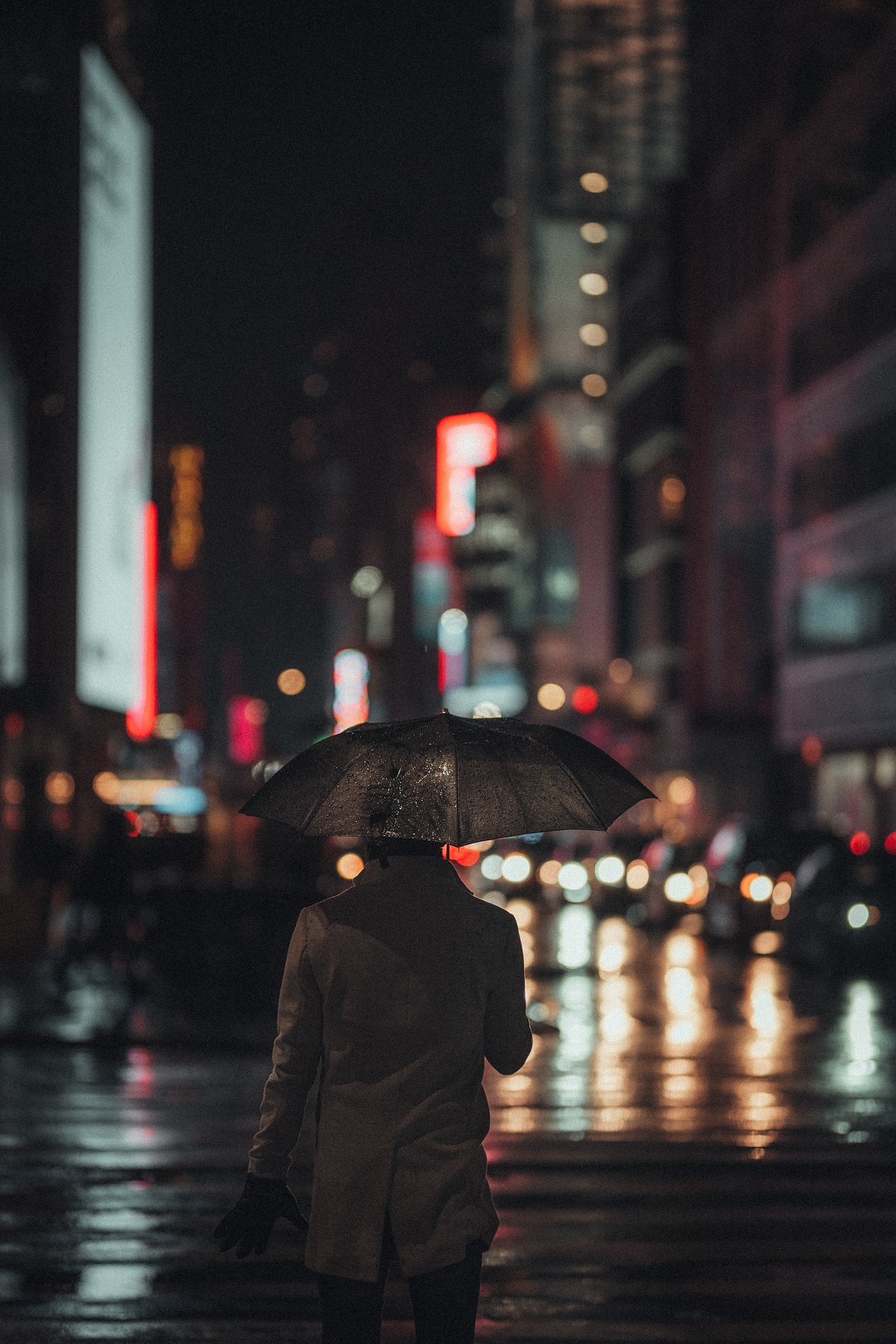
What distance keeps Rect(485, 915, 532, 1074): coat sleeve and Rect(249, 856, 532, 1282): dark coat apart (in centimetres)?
1

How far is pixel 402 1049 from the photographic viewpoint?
4.36 m

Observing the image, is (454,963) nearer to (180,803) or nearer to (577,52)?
(180,803)

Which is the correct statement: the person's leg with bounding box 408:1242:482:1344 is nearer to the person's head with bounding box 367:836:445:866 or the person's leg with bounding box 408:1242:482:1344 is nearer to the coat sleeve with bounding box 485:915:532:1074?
the coat sleeve with bounding box 485:915:532:1074

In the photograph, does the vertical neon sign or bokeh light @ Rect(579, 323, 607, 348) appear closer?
bokeh light @ Rect(579, 323, 607, 348)

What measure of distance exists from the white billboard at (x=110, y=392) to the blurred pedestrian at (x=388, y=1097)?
154 feet

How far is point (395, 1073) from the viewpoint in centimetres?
435

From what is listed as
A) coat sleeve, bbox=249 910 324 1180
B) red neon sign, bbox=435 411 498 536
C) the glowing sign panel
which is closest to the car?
coat sleeve, bbox=249 910 324 1180

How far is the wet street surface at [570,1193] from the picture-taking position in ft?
23.1

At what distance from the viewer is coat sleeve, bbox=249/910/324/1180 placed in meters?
4.39

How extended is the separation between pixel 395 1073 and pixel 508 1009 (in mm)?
352

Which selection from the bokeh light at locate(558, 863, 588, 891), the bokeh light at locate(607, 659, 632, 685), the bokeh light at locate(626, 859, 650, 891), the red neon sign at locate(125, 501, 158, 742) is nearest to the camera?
the bokeh light at locate(626, 859, 650, 891)

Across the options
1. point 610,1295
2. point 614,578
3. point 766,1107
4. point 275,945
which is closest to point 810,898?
point 275,945

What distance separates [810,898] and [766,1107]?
11.1 meters

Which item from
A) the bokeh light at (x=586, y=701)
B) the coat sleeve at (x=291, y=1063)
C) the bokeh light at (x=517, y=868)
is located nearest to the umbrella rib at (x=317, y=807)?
the coat sleeve at (x=291, y=1063)
